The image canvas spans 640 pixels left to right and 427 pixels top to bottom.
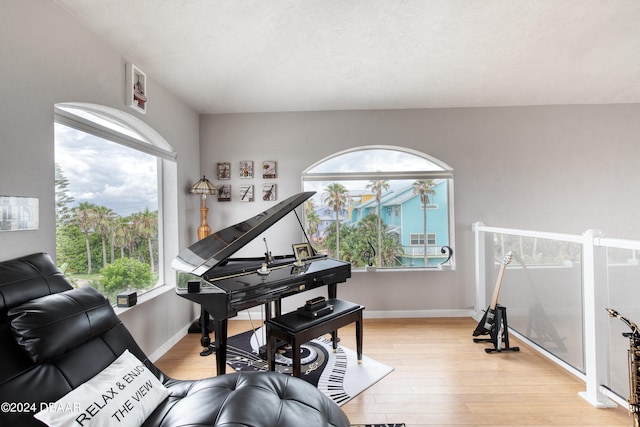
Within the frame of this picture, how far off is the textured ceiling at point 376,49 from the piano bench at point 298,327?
212 centimetres

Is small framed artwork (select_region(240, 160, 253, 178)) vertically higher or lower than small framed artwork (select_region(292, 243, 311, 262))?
higher

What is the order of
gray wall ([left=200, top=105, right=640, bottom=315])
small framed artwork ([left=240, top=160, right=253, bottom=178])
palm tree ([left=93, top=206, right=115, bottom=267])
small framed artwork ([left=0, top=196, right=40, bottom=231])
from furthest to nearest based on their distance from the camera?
1. small framed artwork ([left=240, top=160, right=253, bottom=178])
2. gray wall ([left=200, top=105, right=640, bottom=315])
3. palm tree ([left=93, top=206, right=115, bottom=267])
4. small framed artwork ([left=0, top=196, right=40, bottom=231])

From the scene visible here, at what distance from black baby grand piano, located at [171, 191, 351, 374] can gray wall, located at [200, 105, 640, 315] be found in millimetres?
1041

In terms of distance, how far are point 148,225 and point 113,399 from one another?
2.00 m

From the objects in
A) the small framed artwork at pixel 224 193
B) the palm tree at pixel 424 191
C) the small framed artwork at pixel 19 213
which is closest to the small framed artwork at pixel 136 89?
the small framed artwork at pixel 19 213

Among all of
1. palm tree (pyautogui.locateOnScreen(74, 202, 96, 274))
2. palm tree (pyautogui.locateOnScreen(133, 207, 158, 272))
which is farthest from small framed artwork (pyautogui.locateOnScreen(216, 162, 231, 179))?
palm tree (pyautogui.locateOnScreen(74, 202, 96, 274))

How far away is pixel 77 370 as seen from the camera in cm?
123

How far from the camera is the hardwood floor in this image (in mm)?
1879

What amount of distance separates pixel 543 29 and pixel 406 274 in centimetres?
263

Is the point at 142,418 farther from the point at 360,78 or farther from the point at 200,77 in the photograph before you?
the point at 360,78

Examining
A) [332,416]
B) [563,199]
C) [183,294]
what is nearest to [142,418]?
[332,416]

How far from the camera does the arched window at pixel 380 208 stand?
3.66 metres

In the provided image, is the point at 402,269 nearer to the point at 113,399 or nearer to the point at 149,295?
the point at 149,295

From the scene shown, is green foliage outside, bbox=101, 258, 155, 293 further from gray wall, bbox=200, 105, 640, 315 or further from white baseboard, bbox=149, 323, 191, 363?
gray wall, bbox=200, 105, 640, 315
